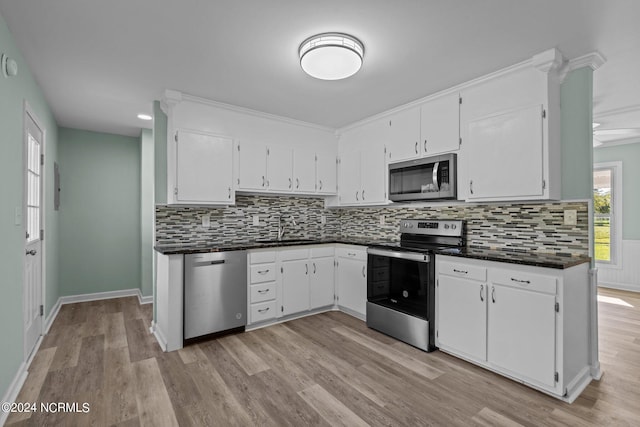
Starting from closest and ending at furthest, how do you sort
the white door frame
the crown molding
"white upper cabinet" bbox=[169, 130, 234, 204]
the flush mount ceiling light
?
the flush mount ceiling light → the crown molding → the white door frame → "white upper cabinet" bbox=[169, 130, 234, 204]

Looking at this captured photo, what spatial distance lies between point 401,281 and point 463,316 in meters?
0.65

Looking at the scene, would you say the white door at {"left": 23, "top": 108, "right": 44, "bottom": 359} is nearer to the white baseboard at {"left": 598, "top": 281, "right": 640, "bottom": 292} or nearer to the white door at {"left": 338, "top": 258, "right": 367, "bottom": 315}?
the white door at {"left": 338, "top": 258, "right": 367, "bottom": 315}

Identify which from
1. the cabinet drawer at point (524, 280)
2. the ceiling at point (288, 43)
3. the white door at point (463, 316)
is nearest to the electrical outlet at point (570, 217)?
the cabinet drawer at point (524, 280)

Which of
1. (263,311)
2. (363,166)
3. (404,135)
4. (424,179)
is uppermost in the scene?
(404,135)

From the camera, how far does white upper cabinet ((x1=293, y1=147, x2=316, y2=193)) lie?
13.2 feet

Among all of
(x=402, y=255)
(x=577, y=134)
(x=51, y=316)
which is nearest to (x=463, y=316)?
(x=402, y=255)

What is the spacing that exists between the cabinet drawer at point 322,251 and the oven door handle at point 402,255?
624 millimetres

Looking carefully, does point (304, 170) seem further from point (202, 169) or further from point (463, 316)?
point (463, 316)

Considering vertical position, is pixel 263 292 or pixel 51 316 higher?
pixel 263 292

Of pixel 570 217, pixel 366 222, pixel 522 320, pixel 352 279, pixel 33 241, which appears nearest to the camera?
pixel 522 320

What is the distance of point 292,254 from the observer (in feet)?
12.0

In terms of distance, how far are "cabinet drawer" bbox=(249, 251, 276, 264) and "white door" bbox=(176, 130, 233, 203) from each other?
Result: 0.66 meters

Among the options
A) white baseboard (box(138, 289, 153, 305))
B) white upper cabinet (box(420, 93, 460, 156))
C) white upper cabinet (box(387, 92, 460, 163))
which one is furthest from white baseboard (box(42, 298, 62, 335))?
white upper cabinet (box(420, 93, 460, 156))

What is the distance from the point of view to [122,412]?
199 cm
